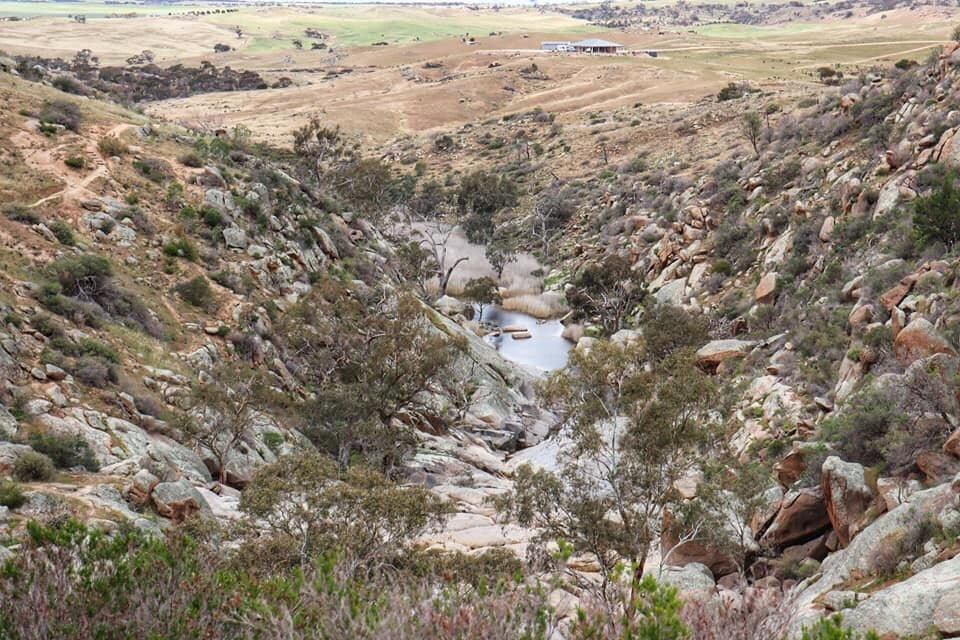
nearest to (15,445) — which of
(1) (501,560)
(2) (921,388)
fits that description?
(1) (501,560)

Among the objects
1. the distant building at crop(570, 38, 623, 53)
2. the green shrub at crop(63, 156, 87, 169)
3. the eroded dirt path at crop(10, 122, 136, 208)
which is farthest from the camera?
the distant building at crop(570, 38, 623, 53)

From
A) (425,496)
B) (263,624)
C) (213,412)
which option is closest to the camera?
(263,624)

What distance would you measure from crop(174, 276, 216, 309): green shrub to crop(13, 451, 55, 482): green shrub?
43.1ft

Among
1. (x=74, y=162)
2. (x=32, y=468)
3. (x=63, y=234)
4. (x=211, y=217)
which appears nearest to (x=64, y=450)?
(x=32, y=468)

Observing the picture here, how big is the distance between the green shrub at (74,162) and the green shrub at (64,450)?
17.7 meters

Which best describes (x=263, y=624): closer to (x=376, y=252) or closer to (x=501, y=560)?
(x=501, y=560)

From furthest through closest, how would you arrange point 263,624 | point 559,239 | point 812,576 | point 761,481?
1. point 559,239
2. point 761,481
3. point 812,576
4. point 263,624

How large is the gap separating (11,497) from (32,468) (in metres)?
1.70

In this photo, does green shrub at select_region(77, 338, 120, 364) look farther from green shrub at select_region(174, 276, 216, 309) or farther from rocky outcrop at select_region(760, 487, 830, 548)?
rocky outcrop at select_region(760, 487, 830, 548)

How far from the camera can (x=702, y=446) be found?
17672 millimetres

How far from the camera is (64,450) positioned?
606 inches

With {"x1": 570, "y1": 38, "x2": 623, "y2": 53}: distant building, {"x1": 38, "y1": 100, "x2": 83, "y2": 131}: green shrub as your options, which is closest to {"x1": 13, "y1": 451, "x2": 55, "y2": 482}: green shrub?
{"x1": 38, "y1": 100, "x2": 83, "y2": 131}: green shrub

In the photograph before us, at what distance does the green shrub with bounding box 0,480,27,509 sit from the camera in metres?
12.3

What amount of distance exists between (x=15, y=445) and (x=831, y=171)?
33438 millimetres
